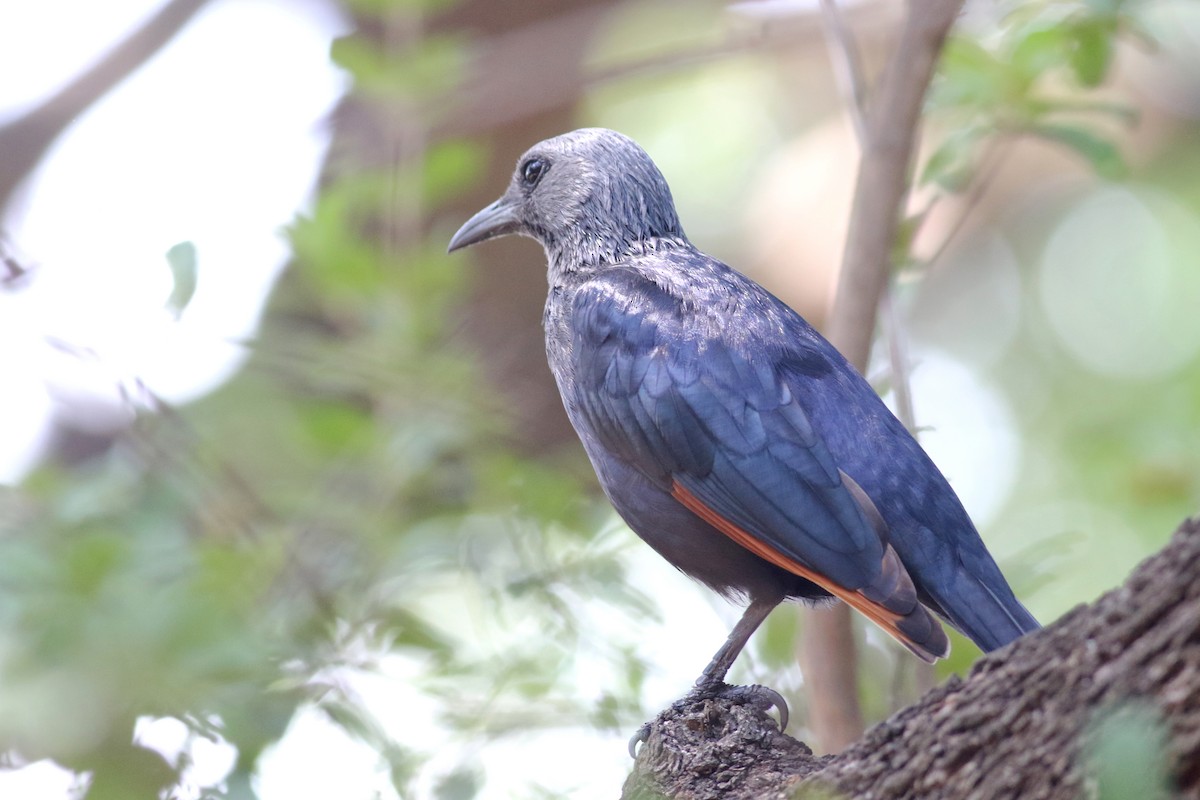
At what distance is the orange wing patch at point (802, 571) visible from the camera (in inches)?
126

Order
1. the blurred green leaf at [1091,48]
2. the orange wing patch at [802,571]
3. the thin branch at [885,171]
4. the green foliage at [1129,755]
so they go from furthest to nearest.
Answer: the thin branch at [885,171] < the blurred green leaf at [1091,48] < the orange wing patch at [802,571] < the green foliage at [1129,755]

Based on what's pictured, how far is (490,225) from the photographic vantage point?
492cm

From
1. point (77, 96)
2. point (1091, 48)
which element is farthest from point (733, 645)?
point (77, 96)

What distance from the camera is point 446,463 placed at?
5.32 meters

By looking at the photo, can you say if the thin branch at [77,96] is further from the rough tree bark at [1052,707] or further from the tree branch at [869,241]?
the rough tree bark at [1052,707]

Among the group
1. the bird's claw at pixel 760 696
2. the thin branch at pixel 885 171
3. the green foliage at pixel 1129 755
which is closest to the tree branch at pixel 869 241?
the thin branch at pixel 885 171

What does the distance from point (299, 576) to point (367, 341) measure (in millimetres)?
1077

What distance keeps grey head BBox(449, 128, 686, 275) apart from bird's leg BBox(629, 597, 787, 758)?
4.48ft

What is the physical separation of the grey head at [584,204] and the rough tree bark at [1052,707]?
2.30 metres

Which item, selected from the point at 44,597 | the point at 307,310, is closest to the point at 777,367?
the point at 44,597

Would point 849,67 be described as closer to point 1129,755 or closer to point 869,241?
point 869,241

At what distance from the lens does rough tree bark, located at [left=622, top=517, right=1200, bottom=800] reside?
1.98 metres

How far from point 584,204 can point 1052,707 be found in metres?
2.84

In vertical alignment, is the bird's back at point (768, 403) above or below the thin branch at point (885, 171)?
below
